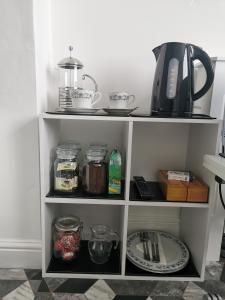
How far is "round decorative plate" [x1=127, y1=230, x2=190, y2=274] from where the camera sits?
105cm

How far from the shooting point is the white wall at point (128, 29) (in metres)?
1.11

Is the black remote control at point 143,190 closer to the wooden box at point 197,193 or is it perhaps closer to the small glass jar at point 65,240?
the wooden box at point 197,193

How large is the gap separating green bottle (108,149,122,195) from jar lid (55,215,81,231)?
0.89 feet

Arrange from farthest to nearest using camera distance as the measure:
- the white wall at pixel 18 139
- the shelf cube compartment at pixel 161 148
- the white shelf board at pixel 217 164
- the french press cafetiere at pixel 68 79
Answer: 1. the shelf cube compartment at pixel 161 148
2. the french press cafetiere at pixel 68 79
3. the white wall at pixel 18 139
4. the white shelf board at pixel 217 164

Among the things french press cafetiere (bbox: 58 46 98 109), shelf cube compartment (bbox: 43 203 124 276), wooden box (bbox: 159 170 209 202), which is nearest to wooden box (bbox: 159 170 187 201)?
wooden box (bbox: 159 170 209 202)

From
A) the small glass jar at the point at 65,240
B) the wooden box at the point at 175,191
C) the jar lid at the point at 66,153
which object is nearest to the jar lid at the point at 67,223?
the small glass jar at the point at 65,240

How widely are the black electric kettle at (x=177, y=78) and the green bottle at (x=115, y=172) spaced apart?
253 mm

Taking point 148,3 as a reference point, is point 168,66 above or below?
below

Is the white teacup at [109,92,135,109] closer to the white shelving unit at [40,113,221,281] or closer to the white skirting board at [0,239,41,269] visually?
the white shelving unit at [40,113,221,281]

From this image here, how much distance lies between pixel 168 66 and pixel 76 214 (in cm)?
91

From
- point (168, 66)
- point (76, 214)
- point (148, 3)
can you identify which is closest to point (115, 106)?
point (168, 66)

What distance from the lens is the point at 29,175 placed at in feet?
3.38

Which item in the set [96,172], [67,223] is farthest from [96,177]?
[67,223]

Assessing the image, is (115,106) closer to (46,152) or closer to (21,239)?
(46,152)
